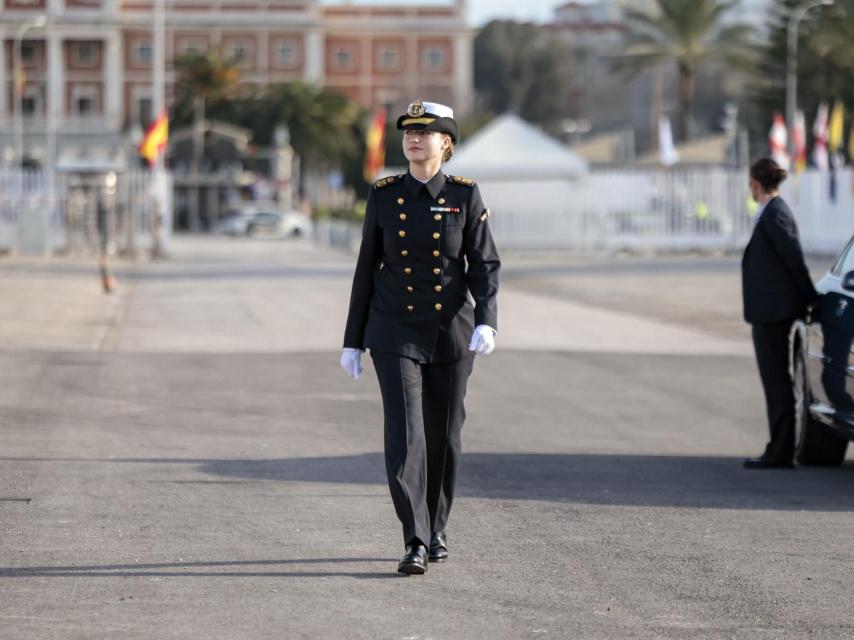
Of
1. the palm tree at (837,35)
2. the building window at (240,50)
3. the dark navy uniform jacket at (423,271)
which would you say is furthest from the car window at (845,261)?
the building window at (240,50)

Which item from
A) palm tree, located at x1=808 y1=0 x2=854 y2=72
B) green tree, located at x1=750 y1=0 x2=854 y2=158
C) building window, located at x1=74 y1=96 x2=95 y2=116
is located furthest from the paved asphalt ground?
building window, located at x1=74 y1=96 x2=95 y2=116

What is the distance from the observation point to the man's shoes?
10758 mm

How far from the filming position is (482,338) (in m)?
7.18

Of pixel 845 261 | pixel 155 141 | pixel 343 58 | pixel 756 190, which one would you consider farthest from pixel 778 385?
pixel 343 58

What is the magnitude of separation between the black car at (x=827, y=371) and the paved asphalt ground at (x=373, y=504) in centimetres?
27

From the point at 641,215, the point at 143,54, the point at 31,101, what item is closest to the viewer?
the point at 641,215

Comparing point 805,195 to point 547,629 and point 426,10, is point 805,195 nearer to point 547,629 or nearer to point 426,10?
point 547,629

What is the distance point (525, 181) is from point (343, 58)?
212 feet

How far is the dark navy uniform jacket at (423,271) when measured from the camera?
23.6ft

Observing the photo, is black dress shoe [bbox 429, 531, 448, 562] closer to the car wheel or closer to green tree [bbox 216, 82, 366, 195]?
the car wheel

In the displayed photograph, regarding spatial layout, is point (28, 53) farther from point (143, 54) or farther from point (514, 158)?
point (514, 158)

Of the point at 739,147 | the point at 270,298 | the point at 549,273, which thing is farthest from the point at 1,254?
the point at 739,147

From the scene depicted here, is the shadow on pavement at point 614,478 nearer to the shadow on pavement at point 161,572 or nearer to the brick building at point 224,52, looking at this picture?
the shadow on pavement at point 161,572

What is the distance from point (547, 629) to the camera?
6.14 meters
